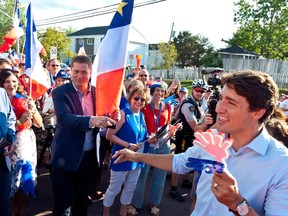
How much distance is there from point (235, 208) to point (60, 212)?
7.40ft

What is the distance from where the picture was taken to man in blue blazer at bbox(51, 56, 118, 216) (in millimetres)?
2908

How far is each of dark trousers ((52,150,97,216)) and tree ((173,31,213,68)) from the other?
45.1 meters

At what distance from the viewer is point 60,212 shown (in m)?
3.08

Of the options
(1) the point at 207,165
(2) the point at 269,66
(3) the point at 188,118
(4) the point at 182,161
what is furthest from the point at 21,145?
(2) the point at 269,66

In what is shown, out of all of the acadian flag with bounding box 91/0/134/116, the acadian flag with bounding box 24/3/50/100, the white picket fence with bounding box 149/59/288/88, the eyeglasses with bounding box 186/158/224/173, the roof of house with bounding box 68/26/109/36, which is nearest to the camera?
the eyeglasses with bounding box 186/158/224/173

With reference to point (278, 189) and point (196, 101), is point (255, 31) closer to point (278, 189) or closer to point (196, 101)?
point (196, 101)

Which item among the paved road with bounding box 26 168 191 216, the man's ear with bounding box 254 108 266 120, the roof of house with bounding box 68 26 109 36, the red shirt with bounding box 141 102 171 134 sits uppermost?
the roof of house with bounding box 68 26 109 36

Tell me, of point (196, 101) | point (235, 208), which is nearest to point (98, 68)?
point (235, 208)

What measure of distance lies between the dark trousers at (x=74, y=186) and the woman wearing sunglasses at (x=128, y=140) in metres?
0.44

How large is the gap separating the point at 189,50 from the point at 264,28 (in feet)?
59.5

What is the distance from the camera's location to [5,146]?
274cm

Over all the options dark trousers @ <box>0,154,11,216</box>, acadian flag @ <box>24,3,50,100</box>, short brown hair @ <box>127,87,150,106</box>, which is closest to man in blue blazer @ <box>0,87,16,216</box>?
dark trousers @ <box>0,154,11,216</box>

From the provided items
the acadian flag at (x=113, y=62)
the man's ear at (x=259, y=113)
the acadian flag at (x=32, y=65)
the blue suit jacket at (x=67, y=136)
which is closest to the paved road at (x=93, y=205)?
the blue suit jacket at (x=67, y=136)

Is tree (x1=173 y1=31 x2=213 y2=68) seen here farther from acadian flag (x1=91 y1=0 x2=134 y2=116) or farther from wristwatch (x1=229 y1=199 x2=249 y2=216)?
wristwatch (x1=229 y1=199 x2=249 y2=216)
